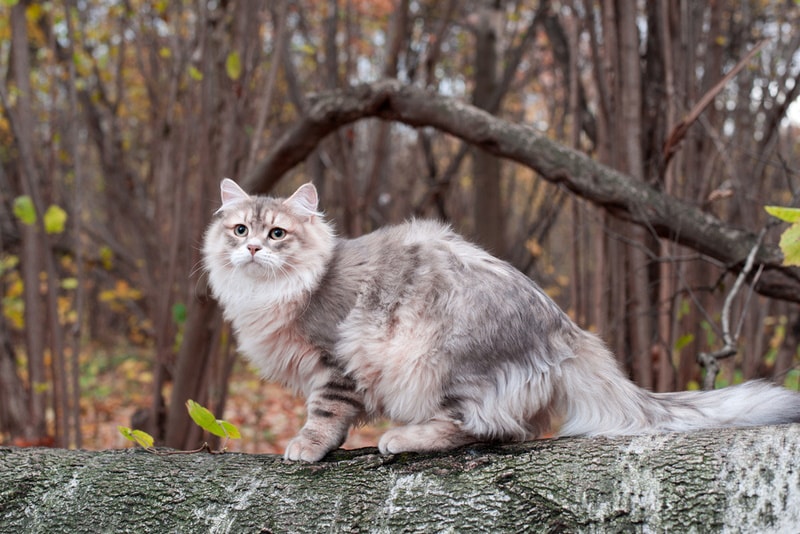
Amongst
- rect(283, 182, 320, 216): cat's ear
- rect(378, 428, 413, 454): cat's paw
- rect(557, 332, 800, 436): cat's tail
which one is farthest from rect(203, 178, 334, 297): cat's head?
rect(557, 332, 800, 436): cat's tail

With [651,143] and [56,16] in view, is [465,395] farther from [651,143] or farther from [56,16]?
[56,16]

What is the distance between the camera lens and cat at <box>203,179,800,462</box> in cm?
241

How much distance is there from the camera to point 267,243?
2.94 m

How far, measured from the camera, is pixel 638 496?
1.86 meters

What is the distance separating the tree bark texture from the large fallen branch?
1.61m

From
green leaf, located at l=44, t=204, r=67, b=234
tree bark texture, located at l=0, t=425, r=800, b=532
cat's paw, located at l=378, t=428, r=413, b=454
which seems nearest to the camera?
tree bark texture, located at l=0, t=425, r=800, b=532

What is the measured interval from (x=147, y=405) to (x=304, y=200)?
19.6ft

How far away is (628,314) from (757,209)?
224cm

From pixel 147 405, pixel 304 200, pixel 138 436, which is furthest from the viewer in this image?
pixel 147 405

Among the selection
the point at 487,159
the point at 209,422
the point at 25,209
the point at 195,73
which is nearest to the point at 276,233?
the point at 209,422

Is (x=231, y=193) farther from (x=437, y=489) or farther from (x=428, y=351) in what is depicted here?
(x=437, y=489)

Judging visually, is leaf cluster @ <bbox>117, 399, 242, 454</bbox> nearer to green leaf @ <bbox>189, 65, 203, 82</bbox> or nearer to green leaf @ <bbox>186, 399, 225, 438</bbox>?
green leaf @ <bbox>186, 399, 225, 438</bbox>

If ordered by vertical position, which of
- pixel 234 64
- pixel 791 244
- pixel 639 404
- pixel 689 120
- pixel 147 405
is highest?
pixel 234 64

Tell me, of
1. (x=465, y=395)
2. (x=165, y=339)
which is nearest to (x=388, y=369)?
(x=465, y=395)
